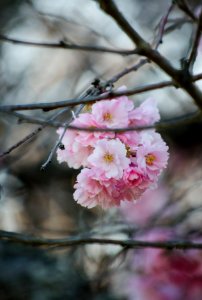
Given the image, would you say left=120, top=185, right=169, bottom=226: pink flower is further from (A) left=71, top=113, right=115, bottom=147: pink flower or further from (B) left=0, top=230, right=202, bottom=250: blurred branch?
(A) left=71, top=113, right=115, bottom=147: pink flower

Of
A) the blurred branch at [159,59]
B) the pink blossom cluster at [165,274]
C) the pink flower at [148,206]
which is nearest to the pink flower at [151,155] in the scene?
the blurred branch at [159,59]

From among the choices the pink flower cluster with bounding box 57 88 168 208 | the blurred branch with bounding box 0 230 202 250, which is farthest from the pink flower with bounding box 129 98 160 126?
the blurred branch with bounding box 0 230 202 250

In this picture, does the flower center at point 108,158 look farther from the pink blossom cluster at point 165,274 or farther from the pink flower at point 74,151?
the pink blossom cluster at point 165,274

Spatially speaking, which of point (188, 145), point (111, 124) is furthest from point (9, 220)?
point (111, 124)

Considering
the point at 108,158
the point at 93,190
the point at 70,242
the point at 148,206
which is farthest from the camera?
the point at 148,206

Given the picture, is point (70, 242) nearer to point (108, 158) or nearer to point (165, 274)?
point (108, 158)

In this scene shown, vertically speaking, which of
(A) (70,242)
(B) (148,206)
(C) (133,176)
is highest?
(B) (148,206)

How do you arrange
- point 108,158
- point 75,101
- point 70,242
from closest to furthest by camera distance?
point 75,101
point 108,158
point 70,242

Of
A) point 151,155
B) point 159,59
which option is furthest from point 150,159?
point 159,59
